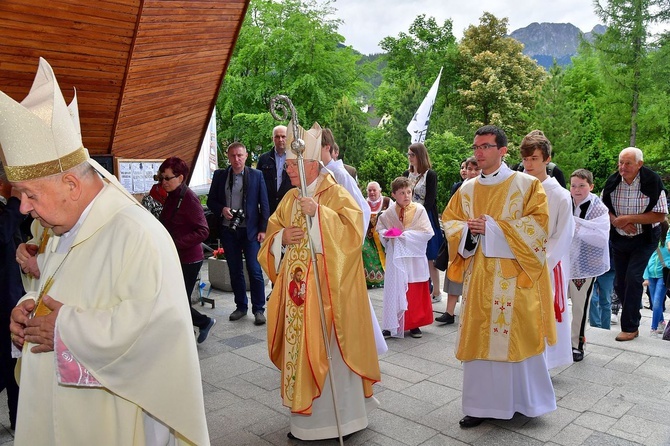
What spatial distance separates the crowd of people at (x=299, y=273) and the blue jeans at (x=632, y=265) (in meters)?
0.02

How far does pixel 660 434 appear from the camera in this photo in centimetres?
377

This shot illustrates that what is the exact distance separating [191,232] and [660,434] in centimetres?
423

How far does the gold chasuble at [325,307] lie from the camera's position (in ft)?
12.0

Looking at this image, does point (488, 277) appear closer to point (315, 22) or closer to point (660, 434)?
point (660, 434)

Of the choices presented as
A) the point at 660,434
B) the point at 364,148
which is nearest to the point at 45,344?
the point at 660,434

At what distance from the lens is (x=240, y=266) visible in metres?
7.00

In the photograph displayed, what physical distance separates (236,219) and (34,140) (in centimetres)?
487

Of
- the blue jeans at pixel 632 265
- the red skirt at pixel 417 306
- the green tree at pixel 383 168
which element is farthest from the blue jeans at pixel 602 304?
the green tree at pixel 383 168

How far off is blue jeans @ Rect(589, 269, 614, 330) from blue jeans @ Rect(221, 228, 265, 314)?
12.8ft

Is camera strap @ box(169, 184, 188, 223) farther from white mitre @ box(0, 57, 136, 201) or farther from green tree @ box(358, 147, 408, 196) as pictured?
green tree @ box(358, 147, 408, 196)

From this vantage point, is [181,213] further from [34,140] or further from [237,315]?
[34,140]

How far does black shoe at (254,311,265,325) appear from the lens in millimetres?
6668

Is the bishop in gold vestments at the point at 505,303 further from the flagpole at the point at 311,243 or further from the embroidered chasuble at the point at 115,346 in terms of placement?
the embroidered chasuble at the point at 115,346

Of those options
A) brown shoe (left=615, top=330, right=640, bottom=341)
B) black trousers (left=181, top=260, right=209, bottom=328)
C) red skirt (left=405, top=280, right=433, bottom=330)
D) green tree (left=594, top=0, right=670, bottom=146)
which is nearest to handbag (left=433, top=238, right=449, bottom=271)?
red skirt (left=405, top=280, right=433, bottom=330)
